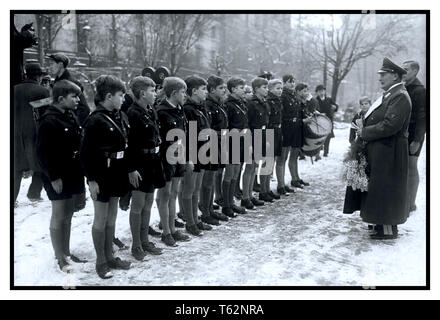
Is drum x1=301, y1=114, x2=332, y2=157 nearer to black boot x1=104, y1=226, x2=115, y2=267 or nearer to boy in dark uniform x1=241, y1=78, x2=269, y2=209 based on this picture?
boy in dark uniform x1=241, y1=78, x2=269, y2=209

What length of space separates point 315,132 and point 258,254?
4.05 metres

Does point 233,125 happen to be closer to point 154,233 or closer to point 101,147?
point 154,233

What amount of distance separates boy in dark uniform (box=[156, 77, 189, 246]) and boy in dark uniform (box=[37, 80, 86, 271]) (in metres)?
1.02

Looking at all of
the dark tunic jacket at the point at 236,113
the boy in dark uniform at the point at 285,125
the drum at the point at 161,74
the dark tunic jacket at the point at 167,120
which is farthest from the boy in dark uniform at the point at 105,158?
the boy in dark uniform at the point at 285,125

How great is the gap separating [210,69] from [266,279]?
53.7ft

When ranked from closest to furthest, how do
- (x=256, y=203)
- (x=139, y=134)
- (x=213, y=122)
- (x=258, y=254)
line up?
(x=139, y=134) < (x=258, y=254) < (x=213, y=122) < (x=256, y=203)

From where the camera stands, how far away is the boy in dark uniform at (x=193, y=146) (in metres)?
5.56

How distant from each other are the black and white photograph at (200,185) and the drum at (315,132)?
26 millimetres

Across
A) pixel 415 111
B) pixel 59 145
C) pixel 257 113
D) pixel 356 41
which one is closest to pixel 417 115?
pixel 415 111

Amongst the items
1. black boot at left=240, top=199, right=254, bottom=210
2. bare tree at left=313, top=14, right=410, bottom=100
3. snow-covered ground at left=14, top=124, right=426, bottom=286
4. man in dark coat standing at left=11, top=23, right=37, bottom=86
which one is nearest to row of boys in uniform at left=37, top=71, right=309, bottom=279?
snow-covered ground at left=14, top=124, right=426, bottom=286

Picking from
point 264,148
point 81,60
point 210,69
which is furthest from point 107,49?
point 264,148

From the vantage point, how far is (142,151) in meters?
4.62
